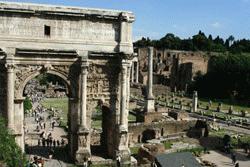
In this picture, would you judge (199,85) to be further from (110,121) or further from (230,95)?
(110,121)

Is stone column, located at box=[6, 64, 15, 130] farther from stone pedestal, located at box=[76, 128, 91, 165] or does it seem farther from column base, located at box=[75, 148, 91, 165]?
column base, located at box=[75, 148, 91, 165]

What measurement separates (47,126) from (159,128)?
9.52m

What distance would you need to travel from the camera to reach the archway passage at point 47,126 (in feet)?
71.7

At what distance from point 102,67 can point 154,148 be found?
500 centimetres

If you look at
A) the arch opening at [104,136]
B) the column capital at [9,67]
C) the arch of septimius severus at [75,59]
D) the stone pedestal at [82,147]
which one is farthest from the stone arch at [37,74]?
the stone pedestal at [82,147]

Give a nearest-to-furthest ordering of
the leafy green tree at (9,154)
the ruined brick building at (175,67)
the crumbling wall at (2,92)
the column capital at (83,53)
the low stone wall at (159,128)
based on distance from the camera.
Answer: the leafy green tree at (9,154) → the crumbling wall at (2,92) → the column capital at (83,53) → the low stone wall at (159,128) → the ruined brick building at (175,67)

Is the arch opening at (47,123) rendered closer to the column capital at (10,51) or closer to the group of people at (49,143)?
the group of people at (49,143)

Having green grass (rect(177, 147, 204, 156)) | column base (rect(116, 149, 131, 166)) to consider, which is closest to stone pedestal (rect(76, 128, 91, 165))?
column base (rect(116, 149, 131, 166))

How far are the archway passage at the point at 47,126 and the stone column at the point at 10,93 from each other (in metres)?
1.16

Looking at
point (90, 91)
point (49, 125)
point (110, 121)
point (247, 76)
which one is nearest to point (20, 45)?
point (90, 91)

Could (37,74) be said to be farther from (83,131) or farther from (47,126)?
(47,126)

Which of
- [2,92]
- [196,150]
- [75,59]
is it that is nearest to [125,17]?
[75,59]

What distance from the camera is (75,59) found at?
1947 centimetres

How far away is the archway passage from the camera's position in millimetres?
21844
